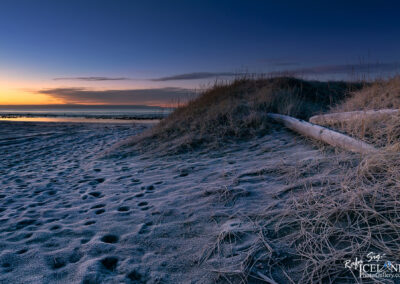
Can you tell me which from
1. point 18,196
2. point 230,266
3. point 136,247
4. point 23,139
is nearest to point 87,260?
point 136,247

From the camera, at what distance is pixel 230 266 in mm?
1931

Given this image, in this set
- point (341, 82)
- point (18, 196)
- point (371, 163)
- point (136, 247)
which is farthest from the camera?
point (341, 82)

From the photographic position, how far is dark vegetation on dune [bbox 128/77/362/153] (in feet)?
21.4

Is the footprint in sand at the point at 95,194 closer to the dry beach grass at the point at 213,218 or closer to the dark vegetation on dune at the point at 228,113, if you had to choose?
the dry beach grass at the point at 213,218

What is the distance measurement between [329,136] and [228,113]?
348cm

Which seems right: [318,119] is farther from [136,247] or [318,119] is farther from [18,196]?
[18,196]

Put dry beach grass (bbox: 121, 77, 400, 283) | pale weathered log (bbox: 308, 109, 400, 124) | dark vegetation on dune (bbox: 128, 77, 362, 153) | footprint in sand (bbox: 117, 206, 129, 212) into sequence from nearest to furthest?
dry beach grass (bbox: 121, 77, 400, 283), footprint in sand (bbox: 117, 206, 129, 212), pale weathered log (bbox: 308, 109, 400, 124), dark vegetation on dune (bbox: 128, 77, 362, 153)

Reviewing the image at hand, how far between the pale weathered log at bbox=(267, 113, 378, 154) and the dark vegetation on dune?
2.57ft

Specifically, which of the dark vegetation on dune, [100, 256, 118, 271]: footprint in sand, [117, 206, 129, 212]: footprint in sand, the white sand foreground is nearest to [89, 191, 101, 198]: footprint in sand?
the white sand foreground

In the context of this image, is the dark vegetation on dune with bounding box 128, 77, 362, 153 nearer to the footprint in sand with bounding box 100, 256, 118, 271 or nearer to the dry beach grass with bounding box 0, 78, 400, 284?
the dry beach grass with bounding box 0, 78, 400, 284

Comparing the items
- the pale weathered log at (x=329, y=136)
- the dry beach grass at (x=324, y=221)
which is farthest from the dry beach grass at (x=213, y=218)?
the pale weathered log at (x=329, y=136)

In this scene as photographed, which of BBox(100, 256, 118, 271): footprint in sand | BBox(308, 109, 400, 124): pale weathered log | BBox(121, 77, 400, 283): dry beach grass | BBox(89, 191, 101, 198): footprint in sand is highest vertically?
BBox(308, 109, 400, 124): pale weathered log

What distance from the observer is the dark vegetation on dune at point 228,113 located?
6.52 metres

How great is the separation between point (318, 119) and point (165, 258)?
5380 millimetres
